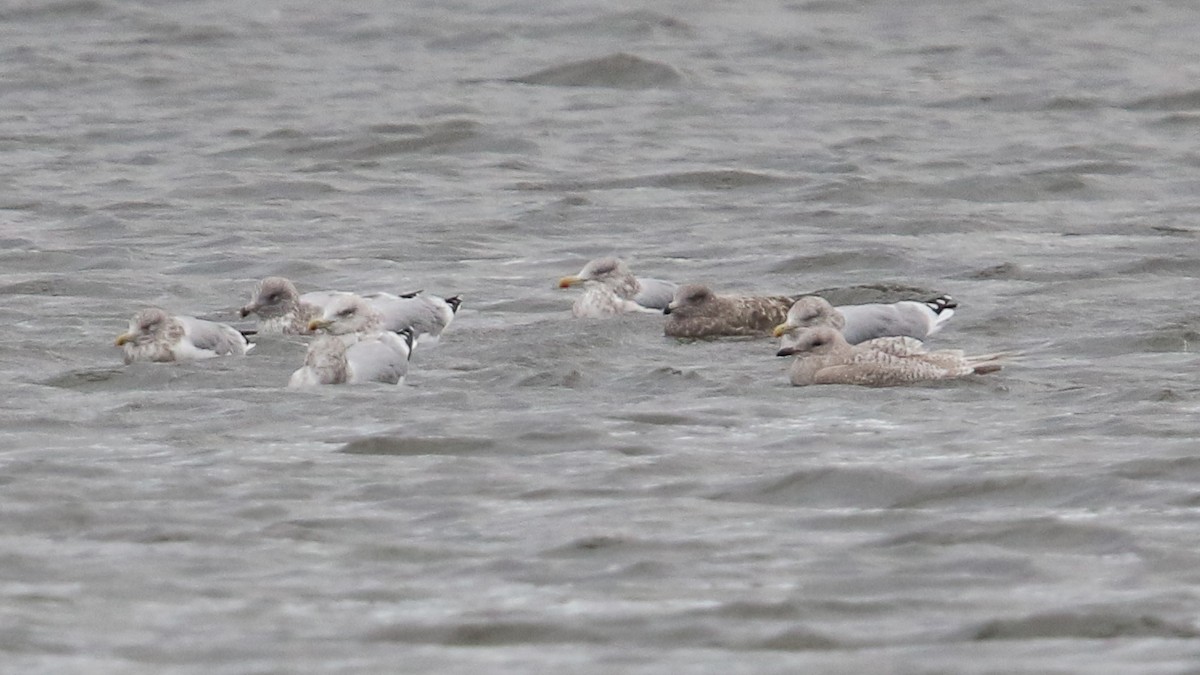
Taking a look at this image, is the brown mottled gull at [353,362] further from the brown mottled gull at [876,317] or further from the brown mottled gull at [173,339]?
the brown mottled gull at [876,317]

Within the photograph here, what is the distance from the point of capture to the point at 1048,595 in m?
8.38

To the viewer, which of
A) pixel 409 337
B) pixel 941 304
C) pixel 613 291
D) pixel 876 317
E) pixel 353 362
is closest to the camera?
pixel 353 362

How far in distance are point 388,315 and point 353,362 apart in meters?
1.22

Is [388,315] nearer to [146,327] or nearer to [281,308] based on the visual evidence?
[281,308]

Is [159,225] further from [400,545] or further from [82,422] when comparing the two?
[400,545]

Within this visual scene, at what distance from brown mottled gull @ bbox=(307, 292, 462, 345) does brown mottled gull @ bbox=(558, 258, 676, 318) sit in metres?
0.76

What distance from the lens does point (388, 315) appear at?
45.4ft

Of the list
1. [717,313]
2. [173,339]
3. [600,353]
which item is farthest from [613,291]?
[173,339]

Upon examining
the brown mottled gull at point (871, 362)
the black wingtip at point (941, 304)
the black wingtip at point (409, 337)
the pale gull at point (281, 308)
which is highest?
the brown mottled gull at point (871, 362)

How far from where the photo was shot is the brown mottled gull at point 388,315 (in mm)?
13398

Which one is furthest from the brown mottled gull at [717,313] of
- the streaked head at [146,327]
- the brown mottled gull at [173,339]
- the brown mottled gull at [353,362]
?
the streaked head at [146,327]

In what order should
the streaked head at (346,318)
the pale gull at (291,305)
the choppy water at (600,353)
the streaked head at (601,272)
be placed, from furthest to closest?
the streaked head at (601,272) → the pale gull at (291,305) → the streaked head at (346,318) → the choppy water at (600,353)

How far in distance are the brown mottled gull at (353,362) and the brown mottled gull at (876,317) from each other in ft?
6.62

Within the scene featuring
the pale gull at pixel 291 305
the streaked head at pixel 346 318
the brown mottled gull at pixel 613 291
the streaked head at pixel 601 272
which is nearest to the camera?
the streaked head at pixel 346 318
